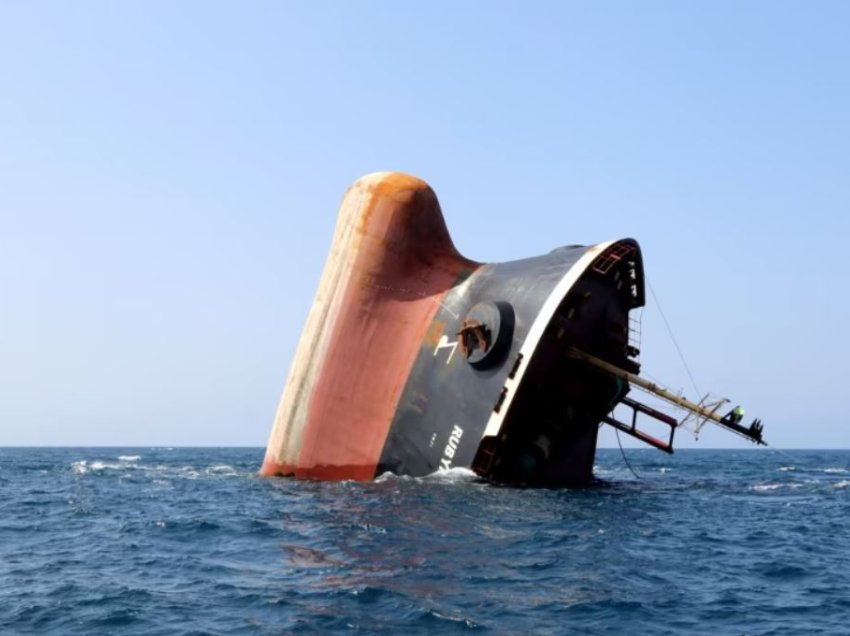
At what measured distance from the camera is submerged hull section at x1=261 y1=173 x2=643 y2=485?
73.9 ft

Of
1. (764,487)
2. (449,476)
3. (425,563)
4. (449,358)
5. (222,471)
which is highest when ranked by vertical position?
(449,358)

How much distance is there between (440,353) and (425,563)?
9.98 metres

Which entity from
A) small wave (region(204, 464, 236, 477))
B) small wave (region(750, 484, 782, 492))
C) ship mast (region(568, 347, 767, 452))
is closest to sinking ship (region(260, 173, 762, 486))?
ship mast (region(568, 347, 767, 452))

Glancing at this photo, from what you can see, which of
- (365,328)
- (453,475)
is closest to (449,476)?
(453,475)

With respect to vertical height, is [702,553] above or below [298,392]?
below

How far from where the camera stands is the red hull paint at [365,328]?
25.0 metres

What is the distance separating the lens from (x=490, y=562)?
14594mm

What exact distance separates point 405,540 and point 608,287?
1074 cm

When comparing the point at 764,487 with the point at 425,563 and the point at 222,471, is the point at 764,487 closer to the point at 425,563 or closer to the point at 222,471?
the point at 425,563

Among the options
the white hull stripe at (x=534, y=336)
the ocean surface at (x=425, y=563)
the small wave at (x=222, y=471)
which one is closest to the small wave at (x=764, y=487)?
the ocean surface at (x=425, y=563)

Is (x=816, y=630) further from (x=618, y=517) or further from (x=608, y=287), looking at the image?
Result: (x=608, y=287)

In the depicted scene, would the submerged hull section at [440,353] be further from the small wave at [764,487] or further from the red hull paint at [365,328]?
the small wave at [764,487]

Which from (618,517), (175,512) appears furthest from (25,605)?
(618,517)

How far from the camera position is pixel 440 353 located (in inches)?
945
